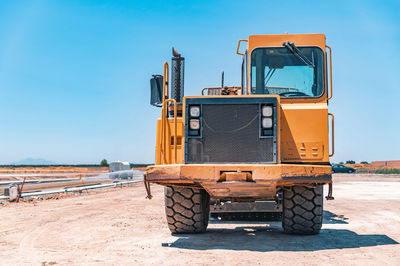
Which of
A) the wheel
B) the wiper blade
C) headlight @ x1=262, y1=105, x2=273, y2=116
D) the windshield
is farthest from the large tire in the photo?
the wiper blade

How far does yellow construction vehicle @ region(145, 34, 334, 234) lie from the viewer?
623 cm

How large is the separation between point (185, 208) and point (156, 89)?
2242 millimetres

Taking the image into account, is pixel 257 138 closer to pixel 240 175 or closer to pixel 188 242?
pixel 240 175

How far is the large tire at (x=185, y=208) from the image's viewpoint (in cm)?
756

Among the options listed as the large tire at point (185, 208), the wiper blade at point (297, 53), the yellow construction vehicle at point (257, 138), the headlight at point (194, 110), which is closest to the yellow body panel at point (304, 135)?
the yellow construction vehicle at point (257, 138)

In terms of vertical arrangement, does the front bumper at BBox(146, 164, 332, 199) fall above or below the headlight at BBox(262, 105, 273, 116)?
below

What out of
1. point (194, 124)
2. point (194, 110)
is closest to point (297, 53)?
point (194, 110)

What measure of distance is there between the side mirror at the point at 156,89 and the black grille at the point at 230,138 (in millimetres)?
840

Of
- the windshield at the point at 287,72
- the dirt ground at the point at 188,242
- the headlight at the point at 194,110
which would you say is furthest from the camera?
the windshield at the point at 287,72

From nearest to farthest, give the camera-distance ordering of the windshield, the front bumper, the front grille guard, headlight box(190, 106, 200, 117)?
1. the front bumper
2. the front grille guard
3. headlight box(190, 106, 200, 117)
4. the windshield

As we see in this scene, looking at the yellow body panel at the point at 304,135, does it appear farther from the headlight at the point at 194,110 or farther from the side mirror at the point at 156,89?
the side mirror at the point at 156,89

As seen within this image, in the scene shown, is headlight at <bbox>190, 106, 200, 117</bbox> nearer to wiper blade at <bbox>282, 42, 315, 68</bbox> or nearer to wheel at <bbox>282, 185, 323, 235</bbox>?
wheel at <bbox>282, 185, 323, 235</bbox>

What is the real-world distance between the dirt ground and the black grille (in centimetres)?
143

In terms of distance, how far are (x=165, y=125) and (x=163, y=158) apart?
55cm
